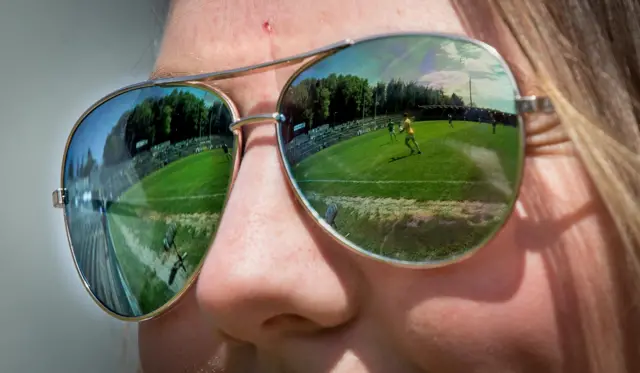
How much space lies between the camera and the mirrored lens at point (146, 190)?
70 centimetres

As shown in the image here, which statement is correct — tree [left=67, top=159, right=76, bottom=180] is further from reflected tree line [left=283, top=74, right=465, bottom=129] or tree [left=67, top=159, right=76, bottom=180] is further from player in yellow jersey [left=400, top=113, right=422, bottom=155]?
player in yellow jersey [left=400, top=113, right=422, bottom=155]

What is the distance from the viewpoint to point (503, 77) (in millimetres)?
527

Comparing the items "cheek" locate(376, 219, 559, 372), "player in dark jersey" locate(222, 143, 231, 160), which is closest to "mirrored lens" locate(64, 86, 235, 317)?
"player in dark jersey" locate(222, 143, 231, 160)

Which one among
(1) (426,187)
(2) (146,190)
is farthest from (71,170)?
(1) (426,187)

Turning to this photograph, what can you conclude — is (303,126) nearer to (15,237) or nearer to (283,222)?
(283,222)

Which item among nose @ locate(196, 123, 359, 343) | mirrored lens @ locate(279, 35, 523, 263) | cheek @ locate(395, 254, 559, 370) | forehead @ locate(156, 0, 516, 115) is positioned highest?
forehead @ locate(156, 0, 516, 115)

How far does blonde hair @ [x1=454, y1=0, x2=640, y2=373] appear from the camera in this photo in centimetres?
50

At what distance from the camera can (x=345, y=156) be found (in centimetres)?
59

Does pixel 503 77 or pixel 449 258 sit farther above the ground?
Result: pixel 503 77

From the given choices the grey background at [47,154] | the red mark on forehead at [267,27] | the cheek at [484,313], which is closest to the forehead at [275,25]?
the red mark on forehead at [267,27]

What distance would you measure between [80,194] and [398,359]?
49 centimetres

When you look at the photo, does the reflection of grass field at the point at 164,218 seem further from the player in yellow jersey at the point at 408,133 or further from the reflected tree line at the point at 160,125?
the player in yellow jersey at the point at 408,133

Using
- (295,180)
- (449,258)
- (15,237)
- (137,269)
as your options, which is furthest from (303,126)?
(15,237)

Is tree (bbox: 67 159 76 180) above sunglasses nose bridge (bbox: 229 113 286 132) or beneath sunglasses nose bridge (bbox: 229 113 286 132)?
beneath
